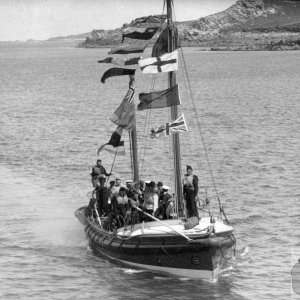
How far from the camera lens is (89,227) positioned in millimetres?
39969

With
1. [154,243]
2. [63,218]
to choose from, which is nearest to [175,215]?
[154,243]

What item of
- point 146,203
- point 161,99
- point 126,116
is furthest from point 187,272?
Result: point 126,116

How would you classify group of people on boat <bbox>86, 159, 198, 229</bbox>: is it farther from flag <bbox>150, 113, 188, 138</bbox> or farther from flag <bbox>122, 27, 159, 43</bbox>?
flag <bbox>122, 27, 159, 43</bbox>

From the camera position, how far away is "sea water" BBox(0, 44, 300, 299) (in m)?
35.3

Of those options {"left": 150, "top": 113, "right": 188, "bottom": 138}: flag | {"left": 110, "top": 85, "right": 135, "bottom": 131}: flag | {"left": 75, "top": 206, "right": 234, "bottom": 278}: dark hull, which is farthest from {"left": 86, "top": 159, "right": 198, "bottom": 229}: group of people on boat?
{"left": 110, "top": 85, "right": 135, "bottom": 131}: flag

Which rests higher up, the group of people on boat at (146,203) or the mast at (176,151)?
the mast at (176,151)

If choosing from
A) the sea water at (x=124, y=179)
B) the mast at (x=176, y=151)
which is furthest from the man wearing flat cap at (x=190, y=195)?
the sea water at (x=124, y=179)

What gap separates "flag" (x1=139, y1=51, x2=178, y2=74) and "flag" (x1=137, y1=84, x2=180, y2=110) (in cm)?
77

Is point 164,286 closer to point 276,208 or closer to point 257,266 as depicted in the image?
point 257,266

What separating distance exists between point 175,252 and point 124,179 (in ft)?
73.5

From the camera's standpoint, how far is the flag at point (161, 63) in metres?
35.8

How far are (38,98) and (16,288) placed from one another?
89260mm

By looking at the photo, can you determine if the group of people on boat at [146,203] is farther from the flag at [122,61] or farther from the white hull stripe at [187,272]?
the flag at [122,61]

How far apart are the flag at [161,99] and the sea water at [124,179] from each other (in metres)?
6.33
